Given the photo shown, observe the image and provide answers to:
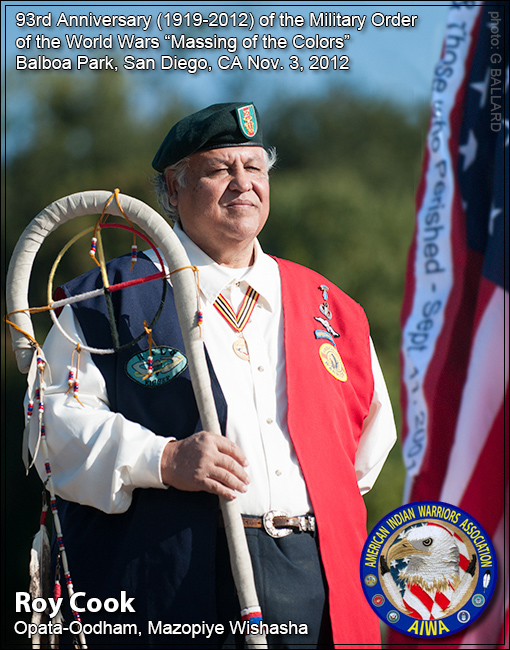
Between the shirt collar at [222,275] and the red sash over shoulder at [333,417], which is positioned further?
the shirt collar at [222,275]

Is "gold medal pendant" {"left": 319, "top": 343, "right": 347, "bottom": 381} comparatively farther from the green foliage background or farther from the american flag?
the green foliage background

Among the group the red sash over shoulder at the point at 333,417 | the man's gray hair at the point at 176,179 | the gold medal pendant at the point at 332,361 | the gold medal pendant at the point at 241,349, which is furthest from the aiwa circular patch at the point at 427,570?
the man's gray hair at the point at 176,179

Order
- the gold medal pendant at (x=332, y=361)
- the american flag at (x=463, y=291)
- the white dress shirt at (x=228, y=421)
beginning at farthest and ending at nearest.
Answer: the american flag at (x=463, y=291) < the gold medal pendant at (x=332, y=361) < the white dress shirt at (x=228, y=421)

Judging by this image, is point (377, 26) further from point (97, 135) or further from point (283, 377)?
point (97, 135)

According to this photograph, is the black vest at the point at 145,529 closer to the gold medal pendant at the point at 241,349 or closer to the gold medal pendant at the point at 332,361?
the gold medal pendant at the point at 241,349

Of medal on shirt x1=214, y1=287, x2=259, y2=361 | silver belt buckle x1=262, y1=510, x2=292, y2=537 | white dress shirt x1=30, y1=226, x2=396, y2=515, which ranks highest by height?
medal on shirt x1=214, y1=287, x2=259, y2=361

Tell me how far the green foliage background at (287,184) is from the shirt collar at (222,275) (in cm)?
427

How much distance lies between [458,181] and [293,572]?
2.39m

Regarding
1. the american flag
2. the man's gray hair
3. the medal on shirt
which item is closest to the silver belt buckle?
the medal on shirt

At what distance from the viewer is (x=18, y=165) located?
9.43 metres

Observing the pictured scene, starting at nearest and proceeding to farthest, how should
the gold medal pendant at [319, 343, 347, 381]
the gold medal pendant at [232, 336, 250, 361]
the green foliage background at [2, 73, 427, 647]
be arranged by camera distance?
the gold medal pendant at [232, 336, 250, 361] < the gold medal pendant at [319, 343, 347, 381] < the green foliage background at [2, 73, 427, 647]

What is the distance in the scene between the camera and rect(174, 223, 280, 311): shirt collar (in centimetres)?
273

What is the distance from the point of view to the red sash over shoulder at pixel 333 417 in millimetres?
2514

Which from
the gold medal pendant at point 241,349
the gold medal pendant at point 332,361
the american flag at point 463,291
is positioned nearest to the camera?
the gold medal pendant at point 241,349
